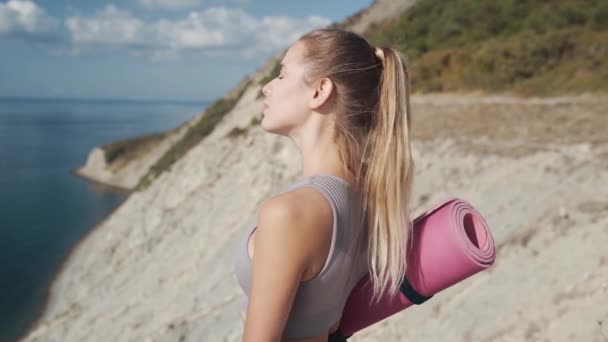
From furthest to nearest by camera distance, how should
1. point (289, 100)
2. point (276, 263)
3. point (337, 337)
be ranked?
1. point (337, 337)
2. point (289, 100)
3. point (276, 263)

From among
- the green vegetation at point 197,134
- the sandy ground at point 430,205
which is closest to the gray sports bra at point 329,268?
the sandy ground at point 430,205

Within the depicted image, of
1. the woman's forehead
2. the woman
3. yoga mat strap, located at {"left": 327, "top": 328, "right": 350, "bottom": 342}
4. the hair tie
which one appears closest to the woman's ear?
the woman

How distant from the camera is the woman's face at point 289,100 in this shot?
2.01 m

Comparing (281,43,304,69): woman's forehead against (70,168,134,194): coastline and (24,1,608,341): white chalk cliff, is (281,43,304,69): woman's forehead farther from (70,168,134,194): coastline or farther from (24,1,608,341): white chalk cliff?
(70,168,134,194): coastline

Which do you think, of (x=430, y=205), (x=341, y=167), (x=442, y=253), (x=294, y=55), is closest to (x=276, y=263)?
(x=341, y=167)

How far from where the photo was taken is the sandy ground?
5.54 metres

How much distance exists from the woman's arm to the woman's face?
18.9 inches

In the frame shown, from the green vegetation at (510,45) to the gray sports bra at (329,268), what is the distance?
420 inches

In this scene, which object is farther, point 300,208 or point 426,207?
point 426,207

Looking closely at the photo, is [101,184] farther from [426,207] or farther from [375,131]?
[375,131]

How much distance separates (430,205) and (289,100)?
7.63 metres

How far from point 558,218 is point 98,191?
43.4 meters

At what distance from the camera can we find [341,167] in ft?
6.54

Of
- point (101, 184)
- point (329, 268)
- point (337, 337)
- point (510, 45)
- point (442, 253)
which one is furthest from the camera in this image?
point (101, 184)
